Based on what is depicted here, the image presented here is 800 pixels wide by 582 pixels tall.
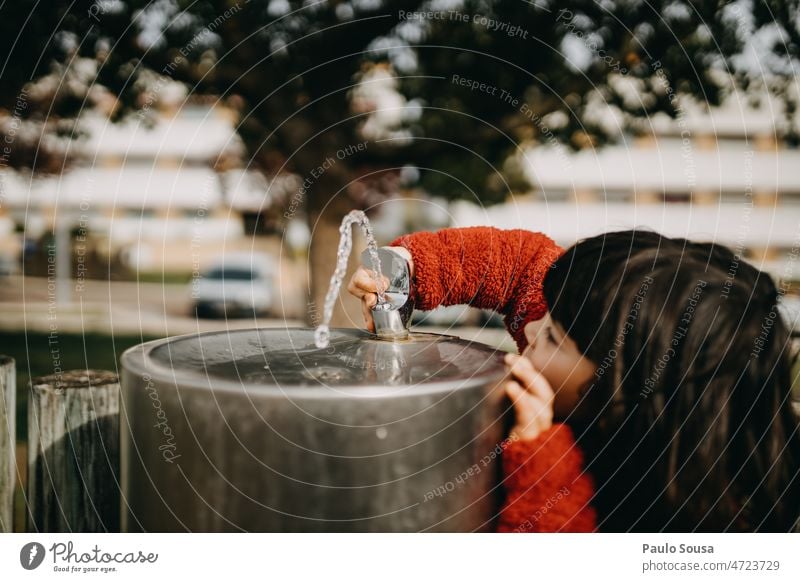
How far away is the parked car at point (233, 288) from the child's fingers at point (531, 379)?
677cm

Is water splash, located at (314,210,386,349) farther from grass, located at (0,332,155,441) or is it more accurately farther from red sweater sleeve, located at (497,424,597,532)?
grass, located at (0,332,155,441)

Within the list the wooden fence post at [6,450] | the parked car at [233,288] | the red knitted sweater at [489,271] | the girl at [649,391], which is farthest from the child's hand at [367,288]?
the parked car at [233,288]

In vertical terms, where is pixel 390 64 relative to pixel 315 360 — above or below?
above

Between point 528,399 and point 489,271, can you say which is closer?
point 528,399

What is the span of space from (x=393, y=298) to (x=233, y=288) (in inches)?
290

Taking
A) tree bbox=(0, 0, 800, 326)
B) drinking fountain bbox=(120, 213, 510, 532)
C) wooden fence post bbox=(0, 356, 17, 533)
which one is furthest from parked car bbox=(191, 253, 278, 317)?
drinking fountain bbox=(120, 213, 510, 532)

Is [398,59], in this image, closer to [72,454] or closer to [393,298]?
[393,298]

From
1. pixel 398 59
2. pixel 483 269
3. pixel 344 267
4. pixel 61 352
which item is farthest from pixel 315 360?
pixel 61 352

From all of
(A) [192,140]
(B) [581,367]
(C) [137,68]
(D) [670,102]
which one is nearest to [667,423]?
(B) [581,367]

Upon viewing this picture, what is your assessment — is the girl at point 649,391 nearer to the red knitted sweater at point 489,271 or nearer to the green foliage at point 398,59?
the red knitted sweater at point 489,271

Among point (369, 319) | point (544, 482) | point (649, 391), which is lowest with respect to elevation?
point (544, 482)

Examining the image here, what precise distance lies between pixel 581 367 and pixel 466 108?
6.04 feet

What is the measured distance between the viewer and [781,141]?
2256mm

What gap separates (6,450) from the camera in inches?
41.2
